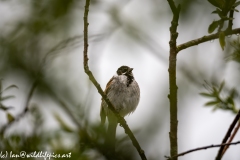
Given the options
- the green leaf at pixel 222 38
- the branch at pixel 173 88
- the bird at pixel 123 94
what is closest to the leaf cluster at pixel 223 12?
the green leaf at pixel 222 38

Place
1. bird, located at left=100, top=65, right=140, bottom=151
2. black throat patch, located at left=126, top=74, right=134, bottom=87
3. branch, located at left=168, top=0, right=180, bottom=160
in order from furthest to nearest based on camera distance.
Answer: black throat patch, located at left=126, top=74, right=134, bottom=87 → bird, located at left=100, top=65, right=140, bottom=151 → branch, located at left=168, top=0, right=180, bottom=160

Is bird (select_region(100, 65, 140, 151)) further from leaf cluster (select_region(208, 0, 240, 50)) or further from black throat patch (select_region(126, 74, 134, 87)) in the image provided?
leaf cluster (select_region(208, 0, 240, 50))

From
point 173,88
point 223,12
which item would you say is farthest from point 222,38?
point 173,88

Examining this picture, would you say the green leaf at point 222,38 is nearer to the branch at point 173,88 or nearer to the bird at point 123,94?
the branch at point 173,88

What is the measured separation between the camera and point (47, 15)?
14.6 ft

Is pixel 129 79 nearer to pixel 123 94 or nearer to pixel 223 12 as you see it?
pixel 123 94

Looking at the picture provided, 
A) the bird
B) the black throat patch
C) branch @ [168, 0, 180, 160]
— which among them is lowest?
branch @ [168, 0, 180, 160]

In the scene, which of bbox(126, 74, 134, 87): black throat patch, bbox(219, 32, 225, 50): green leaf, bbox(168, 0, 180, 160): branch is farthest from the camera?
bbox(126, 74, 134, 87): black throat patch

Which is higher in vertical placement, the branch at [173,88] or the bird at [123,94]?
the bird at [123,94]

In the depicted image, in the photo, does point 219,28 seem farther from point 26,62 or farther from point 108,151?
point 26,62

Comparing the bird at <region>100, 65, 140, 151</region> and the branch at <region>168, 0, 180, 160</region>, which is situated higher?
the bird at <region>100, 65, 140, 151</region>

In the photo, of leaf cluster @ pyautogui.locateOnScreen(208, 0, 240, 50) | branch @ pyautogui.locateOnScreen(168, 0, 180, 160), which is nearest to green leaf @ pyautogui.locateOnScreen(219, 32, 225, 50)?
leaf cluster @ pyautogui.locateOnScreen(208, 0, 240, 50)

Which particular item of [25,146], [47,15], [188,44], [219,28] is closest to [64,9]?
[47,15]

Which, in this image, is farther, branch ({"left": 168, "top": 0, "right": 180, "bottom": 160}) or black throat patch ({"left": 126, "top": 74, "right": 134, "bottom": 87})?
black throat patch ({"left": 126, "top": 74, "right": 134, "bottom": 87})
